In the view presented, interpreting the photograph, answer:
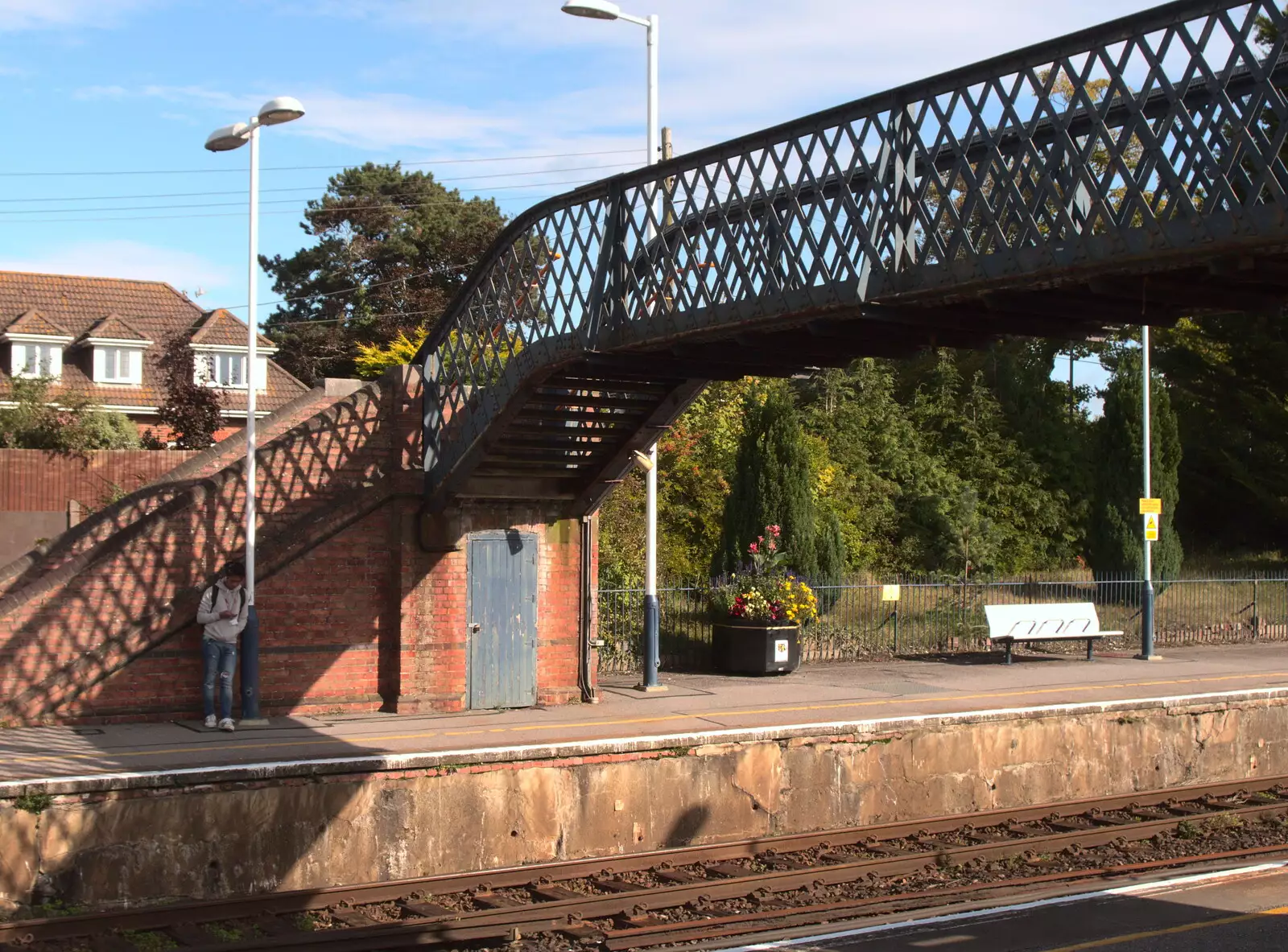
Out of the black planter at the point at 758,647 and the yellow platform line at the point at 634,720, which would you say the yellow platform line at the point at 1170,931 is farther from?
the black planter at the point at 758,647

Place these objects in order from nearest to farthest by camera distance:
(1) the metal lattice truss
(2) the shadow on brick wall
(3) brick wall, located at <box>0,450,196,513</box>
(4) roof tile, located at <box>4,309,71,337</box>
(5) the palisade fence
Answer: (1) the metal lattice truss < (2) the shadow on brick wall < (5) the palisade fence < (3) brick wall, located at <box>0,450,196,513</box> < (4) roof tile, located at <box>4,309,71,337</box>

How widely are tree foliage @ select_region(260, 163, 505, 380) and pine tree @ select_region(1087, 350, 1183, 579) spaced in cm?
2200

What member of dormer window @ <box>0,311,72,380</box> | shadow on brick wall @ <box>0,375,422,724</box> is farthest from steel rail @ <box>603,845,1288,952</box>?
dormer window @ <box>0,311,72,380</box>

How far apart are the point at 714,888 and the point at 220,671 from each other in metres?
5.41

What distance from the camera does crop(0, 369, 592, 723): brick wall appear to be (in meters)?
13.0

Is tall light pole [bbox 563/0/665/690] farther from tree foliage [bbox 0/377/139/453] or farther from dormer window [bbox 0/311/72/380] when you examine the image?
dormer window [bbox 0/311/72/380]

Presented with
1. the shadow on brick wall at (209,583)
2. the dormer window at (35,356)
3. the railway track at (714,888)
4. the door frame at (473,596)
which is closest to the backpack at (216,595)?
the shadow on brick wall at (209,583)

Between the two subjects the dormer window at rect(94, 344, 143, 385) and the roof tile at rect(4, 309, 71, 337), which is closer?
the roof tile at rect(4, 309, 71, 337)

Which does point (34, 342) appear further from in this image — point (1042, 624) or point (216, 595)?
point (1042, 624)

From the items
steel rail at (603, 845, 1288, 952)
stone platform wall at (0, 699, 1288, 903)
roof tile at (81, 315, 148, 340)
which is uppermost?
roof tile at (81, 315, 148, 340)

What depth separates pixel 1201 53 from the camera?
314 inches

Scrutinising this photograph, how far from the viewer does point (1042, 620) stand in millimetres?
20703

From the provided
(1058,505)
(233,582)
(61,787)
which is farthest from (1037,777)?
(1058,505)

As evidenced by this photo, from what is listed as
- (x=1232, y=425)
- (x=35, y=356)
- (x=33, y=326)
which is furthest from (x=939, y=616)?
(x=33, y=326)
